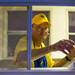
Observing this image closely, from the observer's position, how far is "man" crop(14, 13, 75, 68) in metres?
6.22

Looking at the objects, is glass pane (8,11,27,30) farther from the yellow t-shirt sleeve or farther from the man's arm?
the man's arm

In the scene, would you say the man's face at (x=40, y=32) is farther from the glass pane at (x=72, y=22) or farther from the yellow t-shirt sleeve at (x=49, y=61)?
the glass pane at (x=72, y=22)

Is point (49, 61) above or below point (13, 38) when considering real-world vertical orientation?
below

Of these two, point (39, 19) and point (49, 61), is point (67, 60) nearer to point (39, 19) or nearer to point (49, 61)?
point (49, 61)

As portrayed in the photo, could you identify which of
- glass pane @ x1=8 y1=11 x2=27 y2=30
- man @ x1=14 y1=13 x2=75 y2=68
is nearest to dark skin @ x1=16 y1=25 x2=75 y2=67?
man @ x1=14 y1=13 x2=75 y2=68

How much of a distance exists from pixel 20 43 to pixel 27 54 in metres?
0.12

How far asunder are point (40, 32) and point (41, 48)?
0.62 ft

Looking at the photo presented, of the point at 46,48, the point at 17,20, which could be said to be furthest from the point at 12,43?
the point at 46,48

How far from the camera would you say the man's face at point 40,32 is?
20.8 feet

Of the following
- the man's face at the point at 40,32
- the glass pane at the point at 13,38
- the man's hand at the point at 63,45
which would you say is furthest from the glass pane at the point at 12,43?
the man's hand at the point at 63,45

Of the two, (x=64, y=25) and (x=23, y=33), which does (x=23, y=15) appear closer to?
(x=23, y=33)

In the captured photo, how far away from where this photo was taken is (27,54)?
6.20m

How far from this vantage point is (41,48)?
628cm

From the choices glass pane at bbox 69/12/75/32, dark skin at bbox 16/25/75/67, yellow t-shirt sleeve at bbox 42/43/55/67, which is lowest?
yellow t-shirt sleeve at bbox 42/43/55/67
